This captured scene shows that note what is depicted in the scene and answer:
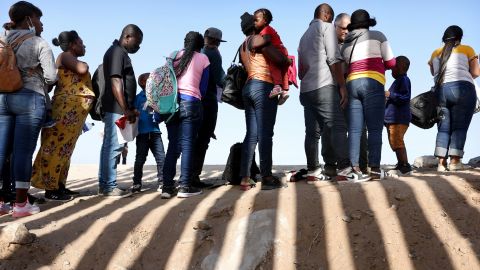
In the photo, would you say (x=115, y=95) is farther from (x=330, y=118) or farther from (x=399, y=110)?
(x=399, y=110)

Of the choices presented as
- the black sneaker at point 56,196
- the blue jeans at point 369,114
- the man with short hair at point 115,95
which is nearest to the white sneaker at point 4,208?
the black sneaker at point 56,196

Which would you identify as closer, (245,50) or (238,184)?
(245,50)

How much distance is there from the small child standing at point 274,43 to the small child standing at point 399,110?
5.39ft

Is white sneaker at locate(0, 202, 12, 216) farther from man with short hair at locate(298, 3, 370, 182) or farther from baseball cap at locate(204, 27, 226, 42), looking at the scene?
man with short hair at locate(298, 3, 370, 182)

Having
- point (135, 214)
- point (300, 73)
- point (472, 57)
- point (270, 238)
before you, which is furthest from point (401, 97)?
point (135, 214)

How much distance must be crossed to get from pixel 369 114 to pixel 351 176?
0.63 metres

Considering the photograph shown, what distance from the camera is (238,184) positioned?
15.8ft

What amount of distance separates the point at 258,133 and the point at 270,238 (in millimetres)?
1287

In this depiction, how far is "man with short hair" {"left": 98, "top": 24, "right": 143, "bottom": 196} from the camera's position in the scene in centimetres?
445

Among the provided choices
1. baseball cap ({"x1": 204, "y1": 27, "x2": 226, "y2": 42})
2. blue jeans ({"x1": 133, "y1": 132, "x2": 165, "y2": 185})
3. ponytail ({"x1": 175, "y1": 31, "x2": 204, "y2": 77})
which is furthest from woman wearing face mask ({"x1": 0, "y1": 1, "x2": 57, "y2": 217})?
baseball cap ({"x1": 204, "y1": 27, "x2": 226, "y2": 42})

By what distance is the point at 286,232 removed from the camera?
313cm

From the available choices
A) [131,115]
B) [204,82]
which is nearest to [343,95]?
[204,82]

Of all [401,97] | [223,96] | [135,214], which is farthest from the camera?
[401,97]

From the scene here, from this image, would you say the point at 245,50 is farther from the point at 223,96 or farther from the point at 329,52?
the point at 329,52
